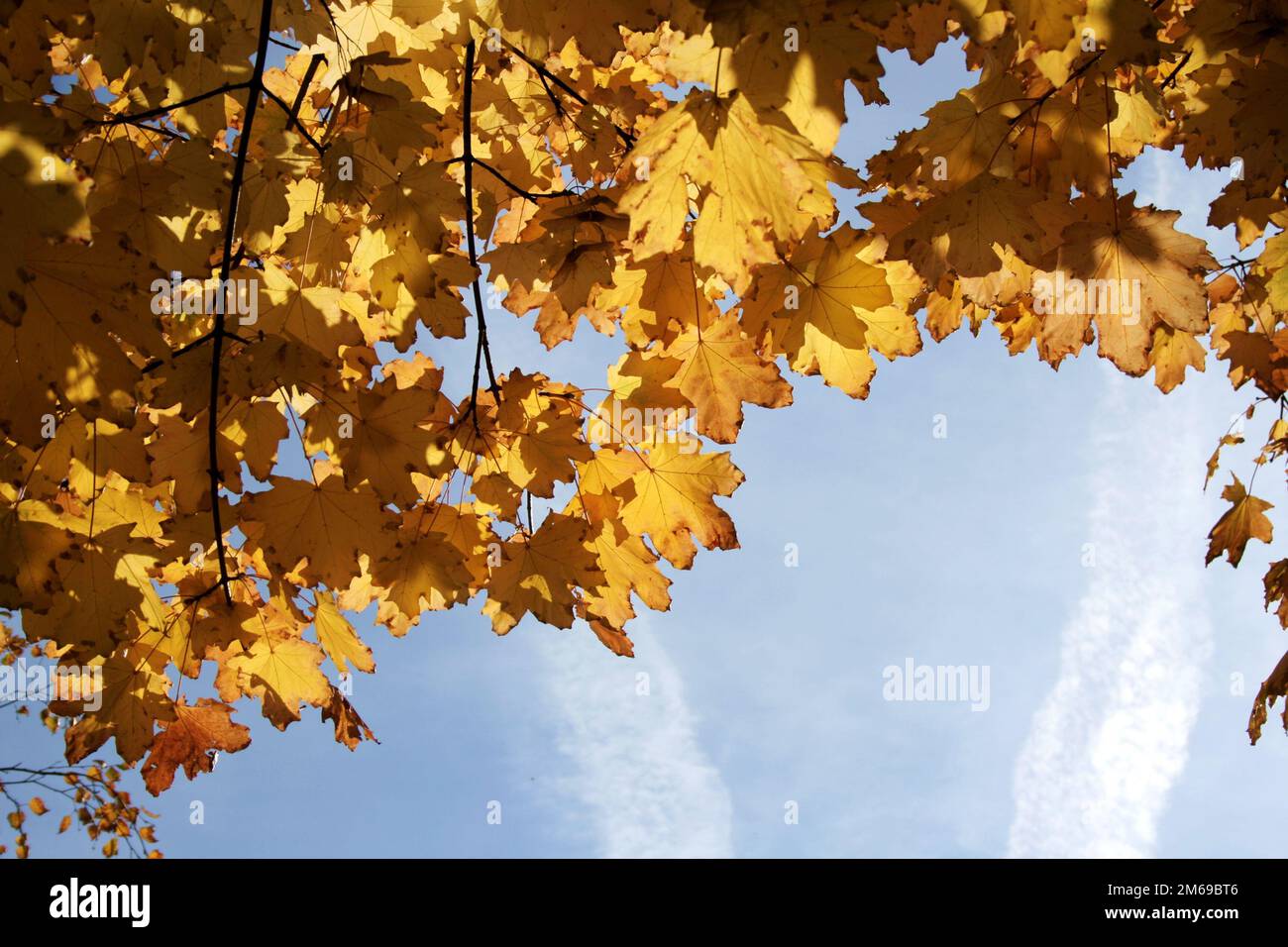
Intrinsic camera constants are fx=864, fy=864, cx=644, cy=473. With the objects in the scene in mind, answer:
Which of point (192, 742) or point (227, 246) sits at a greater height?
point (227, 246)

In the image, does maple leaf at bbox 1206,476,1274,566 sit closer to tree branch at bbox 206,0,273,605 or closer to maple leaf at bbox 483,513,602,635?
maple leaf at bbox 483,513,602,635

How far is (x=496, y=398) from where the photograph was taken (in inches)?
110

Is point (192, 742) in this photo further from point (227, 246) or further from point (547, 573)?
point (227, 246)

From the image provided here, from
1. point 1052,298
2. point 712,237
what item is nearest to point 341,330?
point 712,237

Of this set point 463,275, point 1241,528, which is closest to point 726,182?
point 463,275

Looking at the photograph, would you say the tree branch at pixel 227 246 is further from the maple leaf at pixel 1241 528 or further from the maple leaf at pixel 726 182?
the maple leaf at pixel 1241 528

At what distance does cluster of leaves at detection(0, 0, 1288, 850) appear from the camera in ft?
6.21

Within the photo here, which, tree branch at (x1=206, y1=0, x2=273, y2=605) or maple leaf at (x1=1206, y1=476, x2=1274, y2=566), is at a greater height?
tree branch at (x1=206, y1=0, x2=273, y2=605)

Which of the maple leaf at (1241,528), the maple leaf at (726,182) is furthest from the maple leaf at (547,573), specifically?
the maple leaf at (1241,528)

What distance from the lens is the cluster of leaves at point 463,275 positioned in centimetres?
189

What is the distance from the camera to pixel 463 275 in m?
2.60

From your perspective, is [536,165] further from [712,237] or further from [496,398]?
[712,237]

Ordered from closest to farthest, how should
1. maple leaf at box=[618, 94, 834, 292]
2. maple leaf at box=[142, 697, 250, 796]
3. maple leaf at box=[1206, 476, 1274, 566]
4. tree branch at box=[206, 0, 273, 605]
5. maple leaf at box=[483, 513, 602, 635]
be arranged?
maple leaf at box=[618, 94, 834, 292] → tree branch at box=[206, 0, 273, 605] → maple leaf at box=[483, 513, 602, 635] → maple leaf at box=[142, 697, 250, 796] → maple leaf at box=[1206, 476, 1274, 566]

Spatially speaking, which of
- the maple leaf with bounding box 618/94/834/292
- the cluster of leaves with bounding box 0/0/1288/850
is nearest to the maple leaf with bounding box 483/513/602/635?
the cluster of leaves with bounding box 0/0/1288/850
